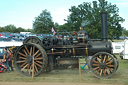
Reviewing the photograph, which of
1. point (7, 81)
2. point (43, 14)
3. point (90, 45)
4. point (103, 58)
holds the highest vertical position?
point (43, 14)

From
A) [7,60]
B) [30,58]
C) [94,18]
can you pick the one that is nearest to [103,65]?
[30,58]

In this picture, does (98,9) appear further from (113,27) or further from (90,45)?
(90,45)

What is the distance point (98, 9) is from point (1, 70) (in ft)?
99.0

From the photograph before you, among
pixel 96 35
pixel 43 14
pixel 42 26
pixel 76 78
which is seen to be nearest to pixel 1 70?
pixel 76 78

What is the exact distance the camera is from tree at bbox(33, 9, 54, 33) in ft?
231

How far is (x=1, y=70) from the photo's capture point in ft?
31.5

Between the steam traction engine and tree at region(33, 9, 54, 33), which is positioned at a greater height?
tree at region(33, 9, 54, 33)

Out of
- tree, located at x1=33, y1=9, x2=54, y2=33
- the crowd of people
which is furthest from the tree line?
tree, located at x1=33, y1=9, x2=54, y2=33

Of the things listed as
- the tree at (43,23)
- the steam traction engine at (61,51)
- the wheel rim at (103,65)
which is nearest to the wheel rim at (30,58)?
the steam traction engine at (61,51)

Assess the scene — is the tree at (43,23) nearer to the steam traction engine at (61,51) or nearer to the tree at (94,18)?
the tree at (94,18)

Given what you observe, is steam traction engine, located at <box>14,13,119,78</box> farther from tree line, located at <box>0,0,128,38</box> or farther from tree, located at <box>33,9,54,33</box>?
tree, located at <box>33,9,54,33</box>

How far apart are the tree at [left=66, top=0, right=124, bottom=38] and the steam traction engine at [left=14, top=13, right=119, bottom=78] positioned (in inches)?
1034

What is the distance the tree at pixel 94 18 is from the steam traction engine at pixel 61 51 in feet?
86.2

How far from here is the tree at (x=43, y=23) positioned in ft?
231
